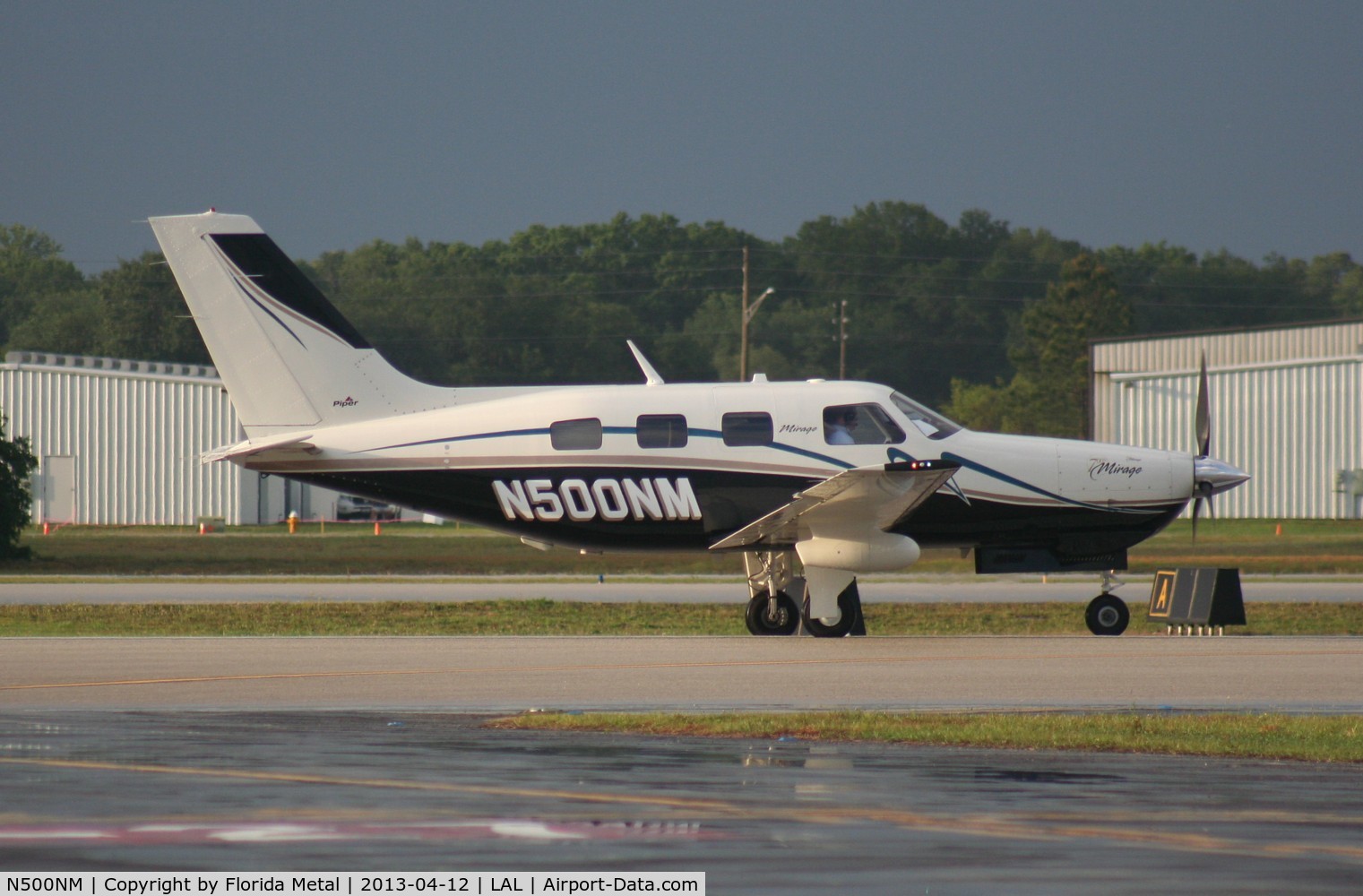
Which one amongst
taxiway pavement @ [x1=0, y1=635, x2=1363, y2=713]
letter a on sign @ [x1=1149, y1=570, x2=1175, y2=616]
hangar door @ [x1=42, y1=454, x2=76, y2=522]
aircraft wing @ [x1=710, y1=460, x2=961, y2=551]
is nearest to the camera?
taxiway pavement @ [x1=0, y1=635, x2=1363, y2=713]

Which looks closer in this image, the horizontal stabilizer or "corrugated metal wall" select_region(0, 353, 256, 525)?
the horizontal stabilizer

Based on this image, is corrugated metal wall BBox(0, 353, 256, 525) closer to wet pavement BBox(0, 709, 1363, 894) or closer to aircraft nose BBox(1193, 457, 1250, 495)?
aircraft nose BBox(1193, 457, 1250, 495)

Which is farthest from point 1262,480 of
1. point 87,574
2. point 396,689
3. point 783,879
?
point 783,879

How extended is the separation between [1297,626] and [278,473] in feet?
43.6

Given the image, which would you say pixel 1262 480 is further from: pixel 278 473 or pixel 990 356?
pixel 990 356

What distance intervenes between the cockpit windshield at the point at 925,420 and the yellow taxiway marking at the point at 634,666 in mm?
3155

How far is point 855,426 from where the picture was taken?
720 inches

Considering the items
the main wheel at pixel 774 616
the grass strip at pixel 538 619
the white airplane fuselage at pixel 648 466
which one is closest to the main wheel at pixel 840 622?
the main wheel at pixel 774 616

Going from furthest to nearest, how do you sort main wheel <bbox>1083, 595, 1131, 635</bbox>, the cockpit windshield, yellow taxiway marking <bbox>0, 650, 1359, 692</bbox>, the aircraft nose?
the aircraft nose < main wheel <bbox>1083, 595, 1131, 635</bbox> < the cockpit windshield < yellow taxiway marking <bbox>0, 650, 1359, 692</bbox>

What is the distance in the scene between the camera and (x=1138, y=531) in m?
19.0

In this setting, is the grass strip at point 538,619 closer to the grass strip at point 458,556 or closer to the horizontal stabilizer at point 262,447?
the horizontal stabilizer at point 262,447

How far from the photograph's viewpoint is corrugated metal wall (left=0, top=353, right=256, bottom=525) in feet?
193
